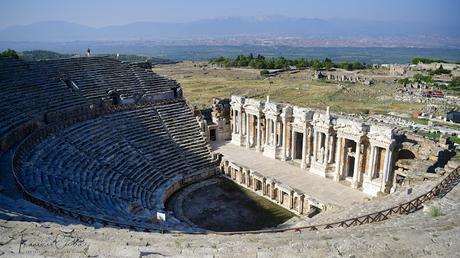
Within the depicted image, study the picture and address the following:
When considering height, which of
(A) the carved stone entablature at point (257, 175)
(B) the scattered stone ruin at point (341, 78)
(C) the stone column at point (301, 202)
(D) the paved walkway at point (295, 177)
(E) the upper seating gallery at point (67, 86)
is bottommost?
(C) the stone column at point (301, 202)

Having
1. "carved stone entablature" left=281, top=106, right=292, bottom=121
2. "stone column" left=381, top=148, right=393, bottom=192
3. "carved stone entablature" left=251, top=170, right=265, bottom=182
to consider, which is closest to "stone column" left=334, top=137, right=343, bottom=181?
"stone column" left=381, top=148, right=393, bottom=192

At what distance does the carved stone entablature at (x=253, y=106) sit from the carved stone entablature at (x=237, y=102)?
1.25 ft

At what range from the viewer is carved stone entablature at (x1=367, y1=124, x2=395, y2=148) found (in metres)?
22.4

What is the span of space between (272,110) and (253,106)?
2.33m

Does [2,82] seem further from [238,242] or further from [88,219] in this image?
[238,242]

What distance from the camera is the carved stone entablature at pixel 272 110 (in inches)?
1155

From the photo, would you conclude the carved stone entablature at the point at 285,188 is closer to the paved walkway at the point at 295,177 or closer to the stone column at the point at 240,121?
the paved walkway at the point at 295,177

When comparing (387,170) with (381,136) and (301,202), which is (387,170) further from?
(301,202)

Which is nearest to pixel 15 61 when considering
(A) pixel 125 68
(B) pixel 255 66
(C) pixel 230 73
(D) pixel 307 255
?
(A) pixel 125 68

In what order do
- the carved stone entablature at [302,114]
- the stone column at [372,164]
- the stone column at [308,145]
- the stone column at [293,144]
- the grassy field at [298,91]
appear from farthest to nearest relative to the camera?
the grassy field at [298,91] → the stone column at [293,144] → the stone column at [308,145] → the carved stone entablature at [302,114] → the stone column at [372,164]

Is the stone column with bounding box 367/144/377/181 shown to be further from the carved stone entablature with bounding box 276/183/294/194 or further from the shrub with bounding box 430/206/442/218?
the shrub with bounding box 430/206/442/218

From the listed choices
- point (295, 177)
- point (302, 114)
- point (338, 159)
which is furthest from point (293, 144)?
point (338, 159)

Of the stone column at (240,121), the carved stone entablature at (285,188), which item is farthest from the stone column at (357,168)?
the stone column at (240,121)

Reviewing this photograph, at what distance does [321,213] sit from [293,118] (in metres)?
8.98
